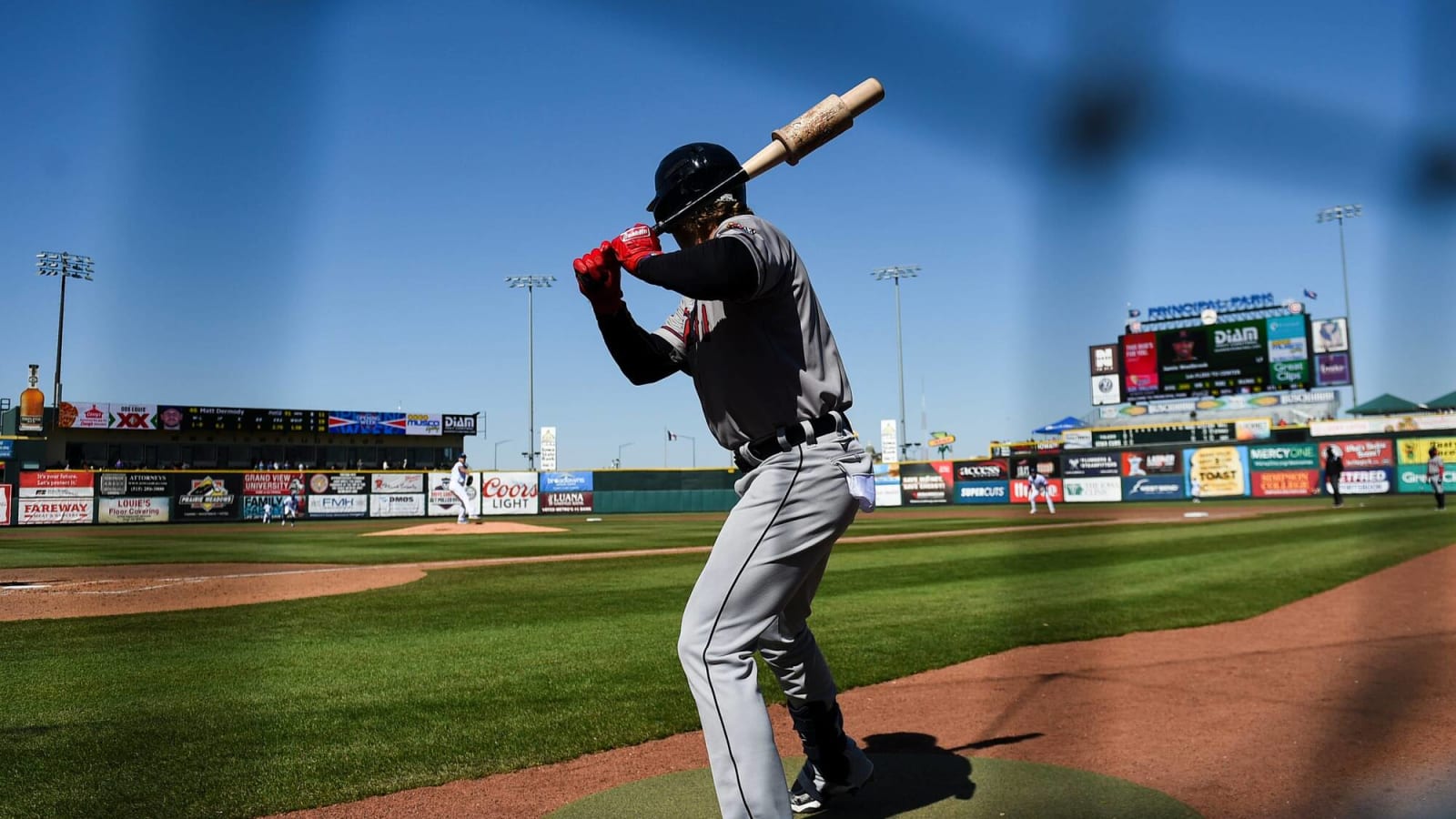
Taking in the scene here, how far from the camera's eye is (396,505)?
130 feet

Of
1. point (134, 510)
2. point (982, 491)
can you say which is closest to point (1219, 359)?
point (982, 491)

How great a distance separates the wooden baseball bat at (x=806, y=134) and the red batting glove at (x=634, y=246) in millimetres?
129

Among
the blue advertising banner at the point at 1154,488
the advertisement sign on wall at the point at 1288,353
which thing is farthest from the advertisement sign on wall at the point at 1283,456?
the advertisement sign on wall at the point at 1288,353

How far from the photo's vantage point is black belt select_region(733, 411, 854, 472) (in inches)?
102

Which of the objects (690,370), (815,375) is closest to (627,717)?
(690,370)

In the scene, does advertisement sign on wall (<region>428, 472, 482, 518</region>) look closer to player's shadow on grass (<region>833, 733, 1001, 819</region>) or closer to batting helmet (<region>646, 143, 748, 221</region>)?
player's shadow on grass (<region>833, 733, 1001, 819</region>)

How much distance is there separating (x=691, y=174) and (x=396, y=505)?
39.8 metres

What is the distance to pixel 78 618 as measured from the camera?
8.07 m

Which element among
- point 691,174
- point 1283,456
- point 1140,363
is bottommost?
point 1283,456

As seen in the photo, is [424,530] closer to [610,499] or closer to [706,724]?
[610,499]

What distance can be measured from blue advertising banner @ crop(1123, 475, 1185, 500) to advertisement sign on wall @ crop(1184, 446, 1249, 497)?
0.49 metres

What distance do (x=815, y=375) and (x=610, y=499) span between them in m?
40.7

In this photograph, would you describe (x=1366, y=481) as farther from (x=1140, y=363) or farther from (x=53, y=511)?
(x=53, y=511)

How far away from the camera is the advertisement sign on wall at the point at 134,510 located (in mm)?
34031
